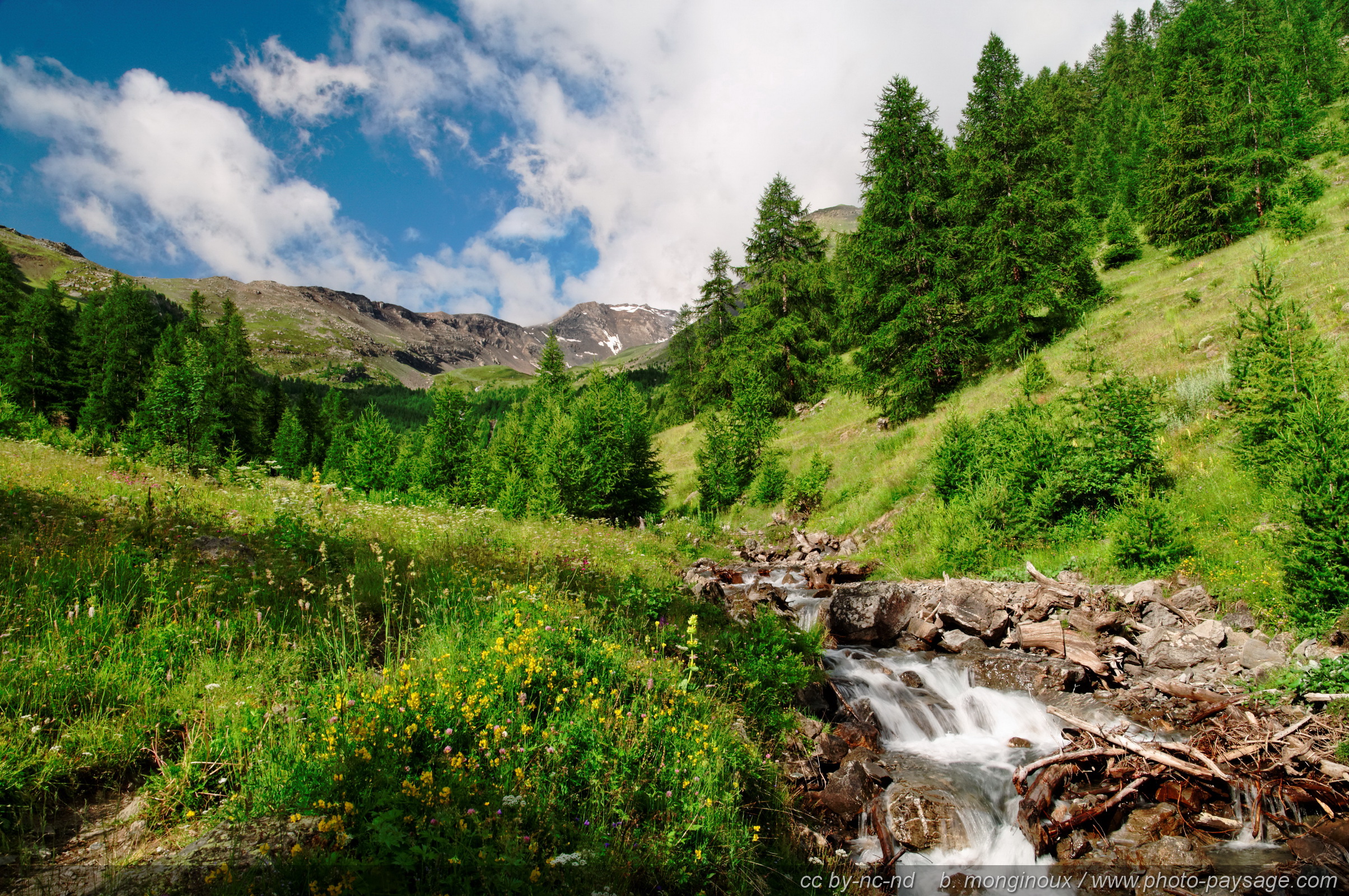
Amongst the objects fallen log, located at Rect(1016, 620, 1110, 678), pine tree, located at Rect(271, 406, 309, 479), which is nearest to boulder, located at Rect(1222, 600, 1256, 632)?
fallen log, located at Rect(1016, 620, 1110, 678)

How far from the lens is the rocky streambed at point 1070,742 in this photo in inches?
201

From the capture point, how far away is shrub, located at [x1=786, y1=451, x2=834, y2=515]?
A: 2161 centimetres

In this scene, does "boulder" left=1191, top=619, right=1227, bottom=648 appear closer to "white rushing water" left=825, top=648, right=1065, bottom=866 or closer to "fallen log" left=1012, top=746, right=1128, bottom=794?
"white rushing water" left=825, top=648, right=1065, bottom=866

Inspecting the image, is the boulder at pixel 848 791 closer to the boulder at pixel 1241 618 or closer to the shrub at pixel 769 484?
the boulder at pixel 1241 618

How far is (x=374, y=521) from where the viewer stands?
9.47 meters

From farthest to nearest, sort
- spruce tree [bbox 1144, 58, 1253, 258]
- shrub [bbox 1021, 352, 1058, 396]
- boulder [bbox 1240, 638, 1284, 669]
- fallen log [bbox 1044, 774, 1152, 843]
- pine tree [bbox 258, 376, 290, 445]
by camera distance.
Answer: pine tree [bbox 258, 376, 290, 445], spruce tree [bbox 1144, 58, 1253, 258], shrub [bbox 1021, 352, 1058, 396], boulder [bbox 1240, 638, 1284, 669], fallen log [bbox 1044, 774, 1152, 843]

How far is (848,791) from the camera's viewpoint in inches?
229

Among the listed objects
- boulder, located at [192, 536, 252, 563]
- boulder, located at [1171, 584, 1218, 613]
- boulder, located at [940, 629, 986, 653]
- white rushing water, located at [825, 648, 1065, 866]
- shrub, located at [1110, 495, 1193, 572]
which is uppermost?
boulder, located at [192, 536, 252, 563]

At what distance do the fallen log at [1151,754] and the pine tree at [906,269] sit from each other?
1747 centimetres

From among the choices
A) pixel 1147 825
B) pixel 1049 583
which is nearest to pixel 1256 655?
pixel 1049 583

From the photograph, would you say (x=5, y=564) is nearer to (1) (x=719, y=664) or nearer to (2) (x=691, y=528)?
(1) (x=719, y=664)

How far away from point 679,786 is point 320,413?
248 feet

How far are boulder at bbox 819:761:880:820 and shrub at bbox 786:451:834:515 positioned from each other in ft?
51.5

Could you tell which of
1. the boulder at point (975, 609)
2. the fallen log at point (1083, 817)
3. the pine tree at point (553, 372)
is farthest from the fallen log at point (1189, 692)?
the pine tree at point (553, 372)
